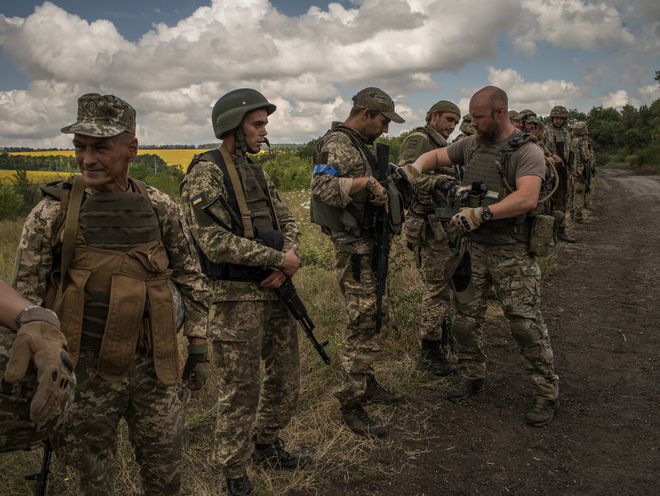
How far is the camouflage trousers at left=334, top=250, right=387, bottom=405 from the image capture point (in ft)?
12.2

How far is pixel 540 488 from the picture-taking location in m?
3.10

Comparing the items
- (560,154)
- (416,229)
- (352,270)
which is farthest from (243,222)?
(560,154)

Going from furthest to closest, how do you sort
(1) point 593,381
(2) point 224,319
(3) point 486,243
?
(1) point 593,381 < (3) point 486,243 < (2) point 224,319

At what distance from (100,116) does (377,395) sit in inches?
114

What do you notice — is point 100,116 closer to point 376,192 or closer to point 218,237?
point 218,237

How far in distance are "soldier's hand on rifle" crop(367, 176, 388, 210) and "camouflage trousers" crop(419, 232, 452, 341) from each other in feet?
4.65

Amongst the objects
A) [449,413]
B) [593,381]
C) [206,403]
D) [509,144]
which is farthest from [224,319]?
[593,381]

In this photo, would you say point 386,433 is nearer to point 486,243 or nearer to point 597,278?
point 486,243

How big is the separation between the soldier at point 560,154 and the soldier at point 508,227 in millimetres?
5867

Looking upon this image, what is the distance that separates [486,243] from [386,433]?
5.23 feet

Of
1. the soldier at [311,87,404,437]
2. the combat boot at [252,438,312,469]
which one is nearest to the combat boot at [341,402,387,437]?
the soldier at [311,87,404,437]

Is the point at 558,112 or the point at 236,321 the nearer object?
the point at 236,321

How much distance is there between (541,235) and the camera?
3.81m

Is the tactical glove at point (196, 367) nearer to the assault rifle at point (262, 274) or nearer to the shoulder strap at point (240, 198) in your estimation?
the assault rifle at point (262, 274)
